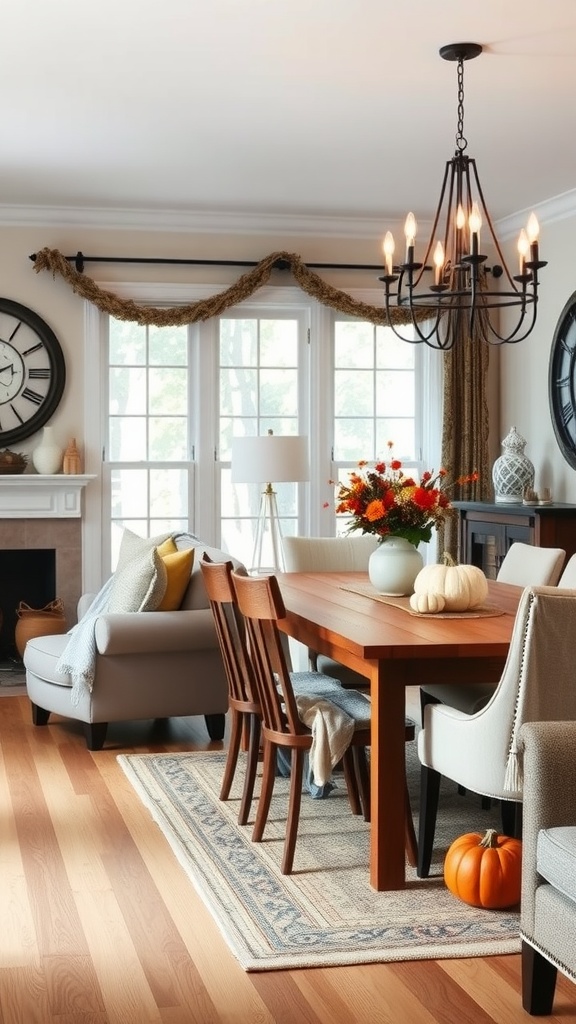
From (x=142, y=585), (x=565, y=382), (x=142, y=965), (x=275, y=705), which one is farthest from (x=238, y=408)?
(x=142, y=965)

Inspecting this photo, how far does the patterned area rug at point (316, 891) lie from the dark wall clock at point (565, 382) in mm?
2940

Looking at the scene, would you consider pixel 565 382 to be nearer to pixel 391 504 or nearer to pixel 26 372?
pixel 391 504

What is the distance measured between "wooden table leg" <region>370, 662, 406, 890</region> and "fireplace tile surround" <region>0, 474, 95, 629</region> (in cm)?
420

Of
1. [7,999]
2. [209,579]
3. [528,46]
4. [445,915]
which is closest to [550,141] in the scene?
[528,46]

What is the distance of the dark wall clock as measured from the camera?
692 cm

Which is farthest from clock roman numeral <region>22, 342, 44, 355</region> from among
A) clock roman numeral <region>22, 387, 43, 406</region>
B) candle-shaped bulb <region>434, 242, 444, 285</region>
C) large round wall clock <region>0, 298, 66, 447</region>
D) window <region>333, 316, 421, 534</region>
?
candle-shaped bulb <region>434, 242, 444, 285</region>

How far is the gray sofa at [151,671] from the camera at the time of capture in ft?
17.3

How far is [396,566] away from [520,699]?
1.47 metres

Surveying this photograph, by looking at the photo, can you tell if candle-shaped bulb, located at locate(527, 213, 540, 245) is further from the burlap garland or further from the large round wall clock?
the large round wall clock

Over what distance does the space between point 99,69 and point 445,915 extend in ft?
11.2

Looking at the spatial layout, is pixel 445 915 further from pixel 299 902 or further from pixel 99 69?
pixel 99 69

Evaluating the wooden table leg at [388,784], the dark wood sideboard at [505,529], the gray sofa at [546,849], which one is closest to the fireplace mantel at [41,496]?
the dark wood sideboard at [505,529]

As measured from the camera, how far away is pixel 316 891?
351 cm

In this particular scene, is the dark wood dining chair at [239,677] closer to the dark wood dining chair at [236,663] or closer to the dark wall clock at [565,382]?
the dark wood dining chair at [236,663]
